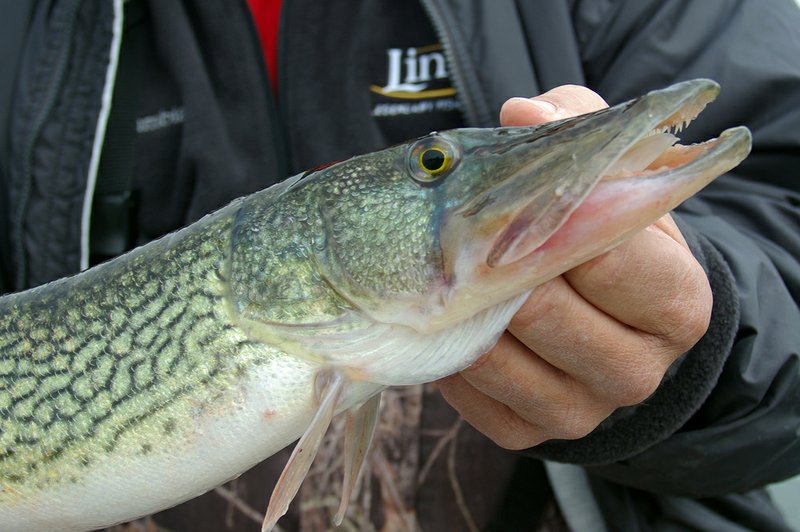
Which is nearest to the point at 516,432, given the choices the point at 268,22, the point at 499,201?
the point at 499,201

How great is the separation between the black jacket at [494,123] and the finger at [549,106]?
0.28 m

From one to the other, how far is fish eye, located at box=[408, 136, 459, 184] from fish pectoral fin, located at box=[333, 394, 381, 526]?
317 mm

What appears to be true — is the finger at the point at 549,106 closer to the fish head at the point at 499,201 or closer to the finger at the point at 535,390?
the fish head at the point at 499,201

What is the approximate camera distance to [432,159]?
847mm

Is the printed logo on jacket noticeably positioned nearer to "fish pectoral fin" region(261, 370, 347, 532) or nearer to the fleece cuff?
the fleece cuff

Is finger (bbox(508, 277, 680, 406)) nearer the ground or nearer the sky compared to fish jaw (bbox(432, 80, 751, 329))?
nearer the ground

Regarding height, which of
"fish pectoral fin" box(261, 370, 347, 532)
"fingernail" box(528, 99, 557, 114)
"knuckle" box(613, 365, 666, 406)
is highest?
"fingernail" box(528, 99, 557, 114)

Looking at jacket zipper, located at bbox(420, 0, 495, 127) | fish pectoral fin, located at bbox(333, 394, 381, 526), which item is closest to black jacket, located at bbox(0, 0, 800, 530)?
jacket zipper, located at bbox(420, 0, 495, 127)

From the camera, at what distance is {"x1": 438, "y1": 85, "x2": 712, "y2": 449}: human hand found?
859 millimetres

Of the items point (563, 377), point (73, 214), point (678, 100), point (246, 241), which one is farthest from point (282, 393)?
point (73, 214)

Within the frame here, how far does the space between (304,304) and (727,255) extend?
73 cm

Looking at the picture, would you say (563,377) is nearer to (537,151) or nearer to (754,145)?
(537,151)

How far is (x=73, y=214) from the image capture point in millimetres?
1615

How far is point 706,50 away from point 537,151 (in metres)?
0.94
